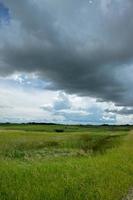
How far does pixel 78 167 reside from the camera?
2670 cm

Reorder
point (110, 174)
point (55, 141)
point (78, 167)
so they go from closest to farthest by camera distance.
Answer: point (110, 174) < point (78, 167) < point (55, 141)

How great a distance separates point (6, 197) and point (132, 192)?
7.39 m

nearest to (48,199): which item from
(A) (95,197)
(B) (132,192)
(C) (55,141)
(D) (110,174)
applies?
(A) (95,197)

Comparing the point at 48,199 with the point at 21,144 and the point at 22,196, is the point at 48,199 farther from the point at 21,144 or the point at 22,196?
the point at 21,144

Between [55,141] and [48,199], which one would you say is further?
[55,141]

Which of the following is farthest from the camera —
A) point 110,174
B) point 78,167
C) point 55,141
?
point 55,141

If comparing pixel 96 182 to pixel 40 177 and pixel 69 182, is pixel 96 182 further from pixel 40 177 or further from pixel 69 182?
pixel 40 177

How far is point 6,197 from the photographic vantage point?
17.0 meters

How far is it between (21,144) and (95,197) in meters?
41.1

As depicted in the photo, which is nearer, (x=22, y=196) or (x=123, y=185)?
(x=22, y=196)

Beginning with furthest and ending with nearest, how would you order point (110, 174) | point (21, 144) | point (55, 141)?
point (55, 141) < point (21, 144) < point (110, 174)

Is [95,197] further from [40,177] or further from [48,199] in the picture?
[40,177]

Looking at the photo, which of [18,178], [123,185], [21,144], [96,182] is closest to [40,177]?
[18,178]

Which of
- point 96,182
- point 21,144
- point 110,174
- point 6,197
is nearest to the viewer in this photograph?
point 6,197
